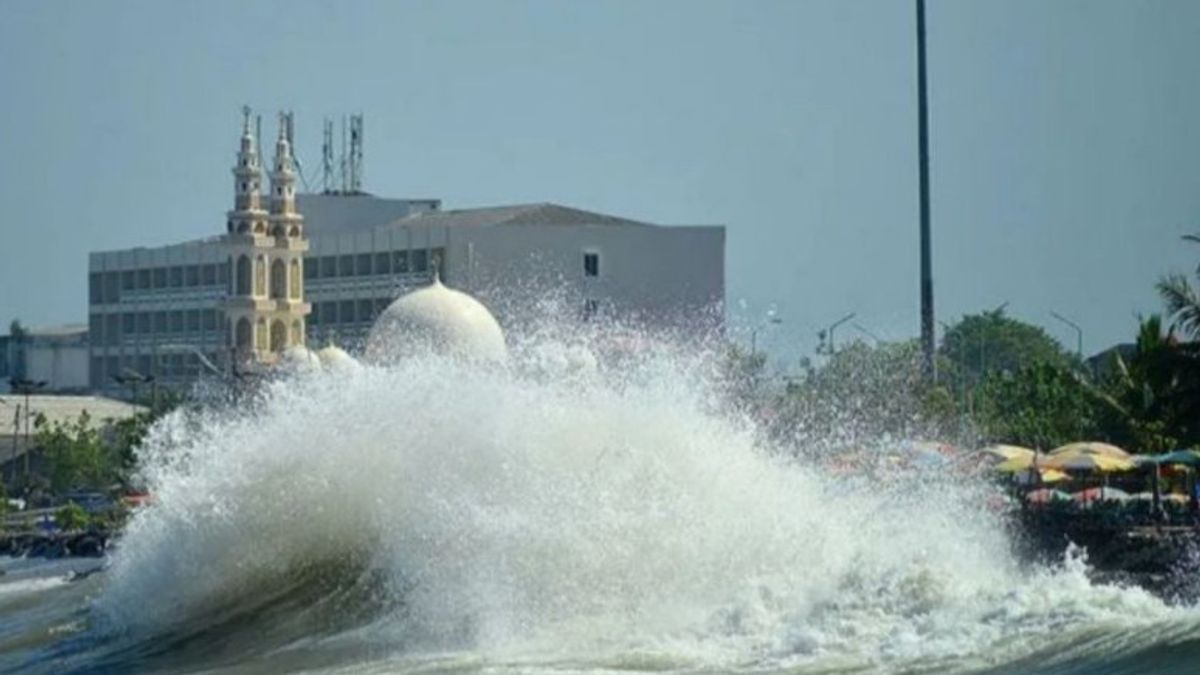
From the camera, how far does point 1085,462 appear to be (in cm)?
5472

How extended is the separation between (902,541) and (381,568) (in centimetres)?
759

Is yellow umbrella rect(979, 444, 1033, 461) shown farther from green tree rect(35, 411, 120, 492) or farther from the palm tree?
green tree rect(35, 411, 120, 492)

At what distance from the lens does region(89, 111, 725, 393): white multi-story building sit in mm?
111688

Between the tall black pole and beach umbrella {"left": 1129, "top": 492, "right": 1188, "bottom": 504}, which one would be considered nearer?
beach umbrella {"left": 1129, "top": 492, "right": 1188, "bottom": 504}

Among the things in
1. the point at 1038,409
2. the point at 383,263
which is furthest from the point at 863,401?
the point at 383,263

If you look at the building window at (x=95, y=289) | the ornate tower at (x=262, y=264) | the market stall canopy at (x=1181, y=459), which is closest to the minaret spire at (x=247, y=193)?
the ornate tower at (x=262, y=264)

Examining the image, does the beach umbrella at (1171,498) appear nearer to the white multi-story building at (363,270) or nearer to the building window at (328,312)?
the white multi-story building at (363,270)

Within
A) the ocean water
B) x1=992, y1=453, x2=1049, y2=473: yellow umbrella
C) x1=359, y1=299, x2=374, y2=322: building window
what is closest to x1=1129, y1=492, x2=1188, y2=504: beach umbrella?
x1=992, y1=453, x2=1049, y2=473: yellow umbrella

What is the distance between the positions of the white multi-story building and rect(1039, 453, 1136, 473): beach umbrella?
57.3 metres

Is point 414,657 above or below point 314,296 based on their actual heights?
below

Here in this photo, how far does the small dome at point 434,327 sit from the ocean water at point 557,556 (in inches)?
1385

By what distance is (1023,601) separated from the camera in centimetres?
2947

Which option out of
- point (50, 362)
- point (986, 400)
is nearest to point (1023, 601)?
point (986, 400)

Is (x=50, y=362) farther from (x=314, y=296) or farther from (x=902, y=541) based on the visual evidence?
(x=902, y=541)
